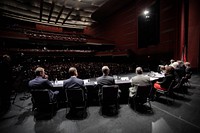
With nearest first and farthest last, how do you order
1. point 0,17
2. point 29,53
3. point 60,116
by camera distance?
point 60,116 < point 29,53 < point 0,17

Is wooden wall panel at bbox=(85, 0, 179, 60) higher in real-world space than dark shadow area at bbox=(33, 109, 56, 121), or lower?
higher

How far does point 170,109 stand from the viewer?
105 inches

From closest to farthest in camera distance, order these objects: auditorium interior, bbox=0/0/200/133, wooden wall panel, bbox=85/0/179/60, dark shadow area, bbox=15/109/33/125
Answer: auditorium interior, bbox=0/0/200/133 → dark shadow area, bbox=15/109/33/125 → wooden wall panel, bbox=85/0/179/60

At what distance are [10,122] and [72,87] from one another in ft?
5.09

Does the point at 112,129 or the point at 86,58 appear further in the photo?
the point at 86,58

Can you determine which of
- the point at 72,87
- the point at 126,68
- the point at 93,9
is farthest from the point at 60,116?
the point at 93,9

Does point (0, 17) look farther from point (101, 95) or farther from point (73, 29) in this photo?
point (101, 95)

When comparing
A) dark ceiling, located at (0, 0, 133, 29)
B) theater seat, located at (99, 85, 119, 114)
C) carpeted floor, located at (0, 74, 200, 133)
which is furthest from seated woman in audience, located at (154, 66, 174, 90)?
dark ceiling, located at (0, 0, 133, 29)

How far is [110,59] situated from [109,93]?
977 centimetres

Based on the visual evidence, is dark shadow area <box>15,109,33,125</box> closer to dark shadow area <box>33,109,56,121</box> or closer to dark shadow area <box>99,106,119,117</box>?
dark shadow area <box>33,109,56,121</box>

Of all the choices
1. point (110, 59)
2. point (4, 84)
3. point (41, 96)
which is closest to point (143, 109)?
point (41, 96)

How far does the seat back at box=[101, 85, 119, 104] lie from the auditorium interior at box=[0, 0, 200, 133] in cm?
31

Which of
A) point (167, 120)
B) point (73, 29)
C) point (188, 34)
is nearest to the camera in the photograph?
point (167, 120)

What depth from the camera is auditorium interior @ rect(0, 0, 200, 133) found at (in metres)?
2.23
